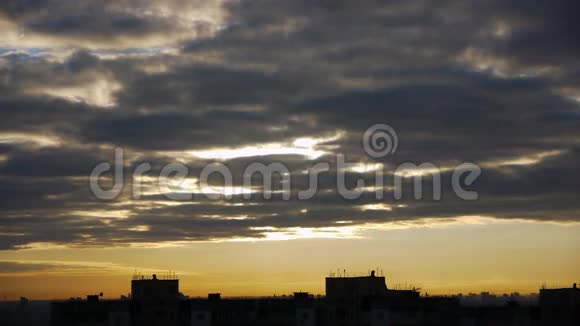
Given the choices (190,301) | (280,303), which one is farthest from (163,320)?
(280,303)

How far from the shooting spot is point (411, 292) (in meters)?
197

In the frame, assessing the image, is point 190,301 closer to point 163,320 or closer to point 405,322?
point 163,320

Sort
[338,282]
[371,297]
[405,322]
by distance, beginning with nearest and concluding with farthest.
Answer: [405,322] < [371,297] < [338,282]

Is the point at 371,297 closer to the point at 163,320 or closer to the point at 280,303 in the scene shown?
the point at 280,303

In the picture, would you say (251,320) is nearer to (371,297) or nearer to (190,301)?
(190,301)

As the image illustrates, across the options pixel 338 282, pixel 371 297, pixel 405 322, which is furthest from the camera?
pixel 338 282

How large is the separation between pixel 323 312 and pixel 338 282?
41.3 feet

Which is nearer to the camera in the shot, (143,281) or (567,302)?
(567,302)

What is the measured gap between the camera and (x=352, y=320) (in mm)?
181750

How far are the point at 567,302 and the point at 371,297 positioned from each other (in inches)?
1507

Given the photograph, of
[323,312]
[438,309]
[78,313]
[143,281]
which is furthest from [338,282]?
[78,313]

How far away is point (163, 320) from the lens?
619 feet

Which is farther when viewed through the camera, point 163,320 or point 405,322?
Answer: point 163,320

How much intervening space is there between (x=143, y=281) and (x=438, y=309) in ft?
202
